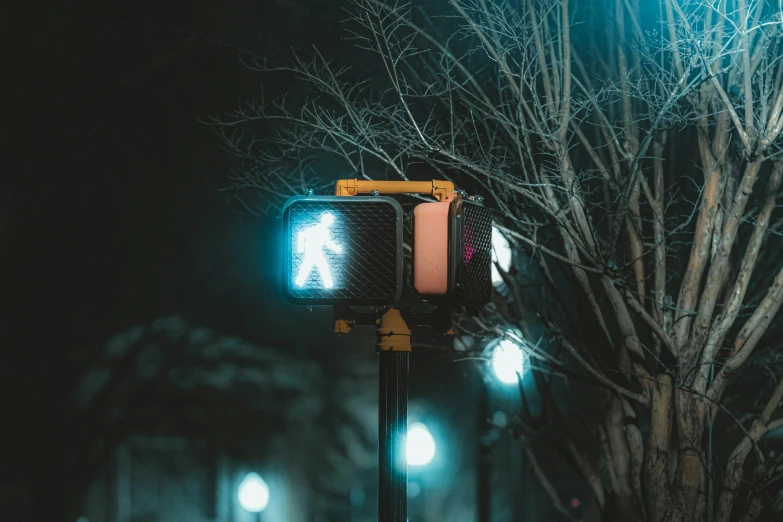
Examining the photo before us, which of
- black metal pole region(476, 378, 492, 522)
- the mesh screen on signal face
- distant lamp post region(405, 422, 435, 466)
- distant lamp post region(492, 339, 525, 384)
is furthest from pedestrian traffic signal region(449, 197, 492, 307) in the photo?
distant lamp post region(405, 422, 435, 466)

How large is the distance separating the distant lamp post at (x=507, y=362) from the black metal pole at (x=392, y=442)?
6330mm

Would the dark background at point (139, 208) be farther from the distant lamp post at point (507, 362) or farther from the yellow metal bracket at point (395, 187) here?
the yellow metal bracket at point (395, 187)

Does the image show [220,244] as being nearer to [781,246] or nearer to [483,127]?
[483,127]

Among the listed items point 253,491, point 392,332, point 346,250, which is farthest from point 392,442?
point 253,491

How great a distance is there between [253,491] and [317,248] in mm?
7884

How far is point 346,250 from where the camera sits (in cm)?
344

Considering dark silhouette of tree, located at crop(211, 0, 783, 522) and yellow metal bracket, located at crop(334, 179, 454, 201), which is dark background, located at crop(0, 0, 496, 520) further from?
yellow metal bracket, located at crop(334, 179, 454, 201)

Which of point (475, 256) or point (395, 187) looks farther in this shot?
point (395, 187)

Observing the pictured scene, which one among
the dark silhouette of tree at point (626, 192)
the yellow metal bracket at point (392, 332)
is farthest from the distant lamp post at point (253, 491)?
the yellow metal bracket at point (392, 332)

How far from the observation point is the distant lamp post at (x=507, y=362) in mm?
10125

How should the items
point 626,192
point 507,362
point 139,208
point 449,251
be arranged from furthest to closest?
point 139,208, point 507,362, point 626,192, point 449,251

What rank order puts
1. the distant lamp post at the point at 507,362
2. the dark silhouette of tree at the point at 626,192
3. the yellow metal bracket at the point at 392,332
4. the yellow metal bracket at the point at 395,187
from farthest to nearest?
the distant lamp post at the point at 507,362
the dark silhouette of tree at the point at 626,192
the yellow metal bracket at the point at 395,187
the yellow metal bracket at the point at 392,332

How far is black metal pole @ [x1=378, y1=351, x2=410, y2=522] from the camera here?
3439 mm

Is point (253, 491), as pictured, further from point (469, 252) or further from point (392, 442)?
point (469, 252)
